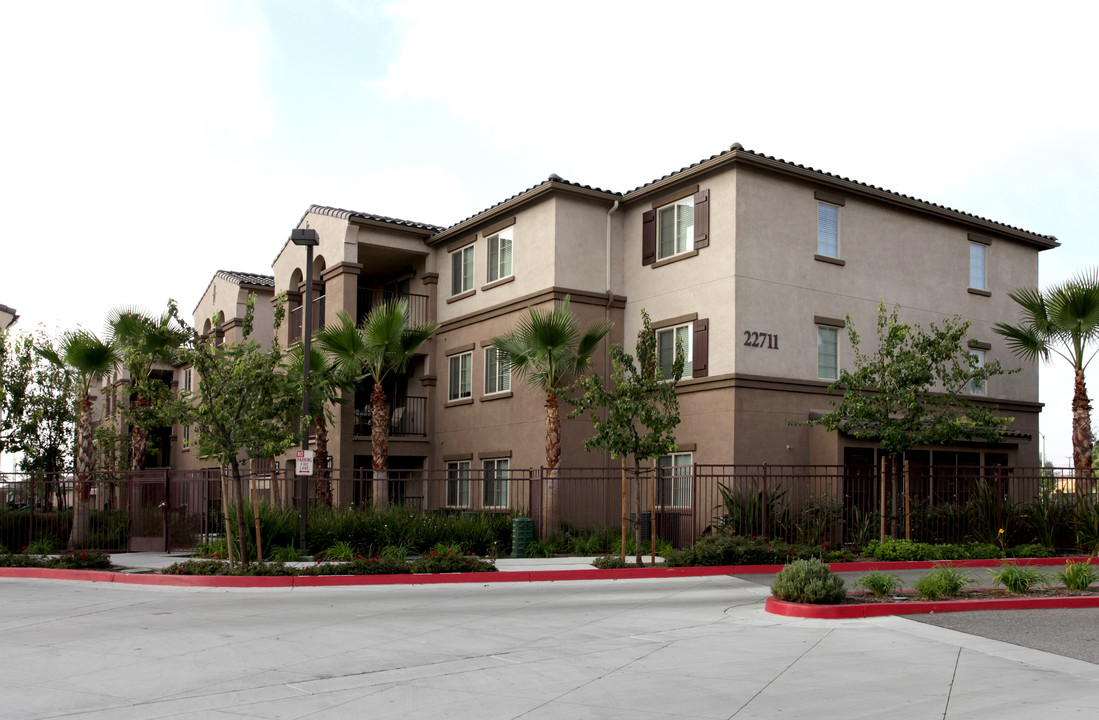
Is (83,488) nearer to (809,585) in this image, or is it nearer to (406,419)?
(406,419)

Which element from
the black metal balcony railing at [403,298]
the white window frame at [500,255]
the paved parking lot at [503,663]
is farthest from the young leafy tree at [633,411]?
the black metal balcony railing at [403,298]

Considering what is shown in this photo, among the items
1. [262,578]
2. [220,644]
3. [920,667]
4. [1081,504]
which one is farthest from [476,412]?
[920,667]

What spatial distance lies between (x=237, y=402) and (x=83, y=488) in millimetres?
7860

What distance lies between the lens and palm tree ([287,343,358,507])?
1040 inches

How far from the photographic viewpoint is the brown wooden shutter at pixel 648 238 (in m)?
26.6

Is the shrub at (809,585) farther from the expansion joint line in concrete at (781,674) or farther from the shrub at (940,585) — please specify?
the expansion joint line in concrete at (781,674)

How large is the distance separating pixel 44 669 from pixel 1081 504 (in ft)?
70.7

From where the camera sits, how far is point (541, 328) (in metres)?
24.1

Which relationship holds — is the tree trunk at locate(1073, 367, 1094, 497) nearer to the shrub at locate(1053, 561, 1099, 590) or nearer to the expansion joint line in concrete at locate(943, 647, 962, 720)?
the shrub at locate(1053, 561, 1099, 590)

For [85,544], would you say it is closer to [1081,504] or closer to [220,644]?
[220,644]

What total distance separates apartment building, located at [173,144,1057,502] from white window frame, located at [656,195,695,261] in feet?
0.16

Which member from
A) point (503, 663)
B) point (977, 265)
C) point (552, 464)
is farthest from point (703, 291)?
point (503, 663)

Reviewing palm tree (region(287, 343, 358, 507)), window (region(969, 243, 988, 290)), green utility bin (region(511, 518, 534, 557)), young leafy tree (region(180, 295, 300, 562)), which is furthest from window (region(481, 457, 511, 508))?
window (region(969, 243, 988, 290))

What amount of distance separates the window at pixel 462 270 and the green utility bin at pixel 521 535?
32.2 ft
